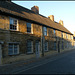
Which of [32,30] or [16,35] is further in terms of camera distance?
[32,30]

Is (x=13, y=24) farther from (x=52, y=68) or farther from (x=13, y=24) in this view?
(x=52, y=68)

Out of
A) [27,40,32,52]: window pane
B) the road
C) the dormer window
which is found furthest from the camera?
[27,40,32,52]: window pane

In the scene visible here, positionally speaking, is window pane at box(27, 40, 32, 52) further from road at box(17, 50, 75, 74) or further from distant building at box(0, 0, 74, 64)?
road at box(17, 50, 75, 74)

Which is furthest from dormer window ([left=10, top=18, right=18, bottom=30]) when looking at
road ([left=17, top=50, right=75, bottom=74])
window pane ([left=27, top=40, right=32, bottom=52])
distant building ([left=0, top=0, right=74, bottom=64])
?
road ([left=17, top=50, right=75, bottom=74])

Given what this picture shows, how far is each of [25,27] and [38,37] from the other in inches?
132

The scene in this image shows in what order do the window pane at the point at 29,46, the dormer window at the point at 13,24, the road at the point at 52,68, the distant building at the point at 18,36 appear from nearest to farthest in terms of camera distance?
1. the road at the point at 52,68
2. the distant building at the point at 18,36
3. the dormer window at the point at 13,24
4. the window pane at the point at 29,46

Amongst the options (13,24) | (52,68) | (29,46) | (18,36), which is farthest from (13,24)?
(52,68)

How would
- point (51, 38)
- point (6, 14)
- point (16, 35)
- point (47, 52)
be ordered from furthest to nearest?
point (51, 38)
point (47, 52)
point (16, 35)
point (6, 14)

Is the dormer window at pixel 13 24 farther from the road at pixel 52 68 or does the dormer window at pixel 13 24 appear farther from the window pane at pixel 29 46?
the road at pixel 52 68

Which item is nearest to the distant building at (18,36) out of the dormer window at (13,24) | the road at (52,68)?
the dormer window at (13,24)

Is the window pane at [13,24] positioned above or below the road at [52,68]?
above

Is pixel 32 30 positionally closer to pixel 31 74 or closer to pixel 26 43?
pixel 26 43

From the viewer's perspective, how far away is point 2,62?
953cm

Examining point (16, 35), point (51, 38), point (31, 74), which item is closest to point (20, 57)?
point (16, 35)
